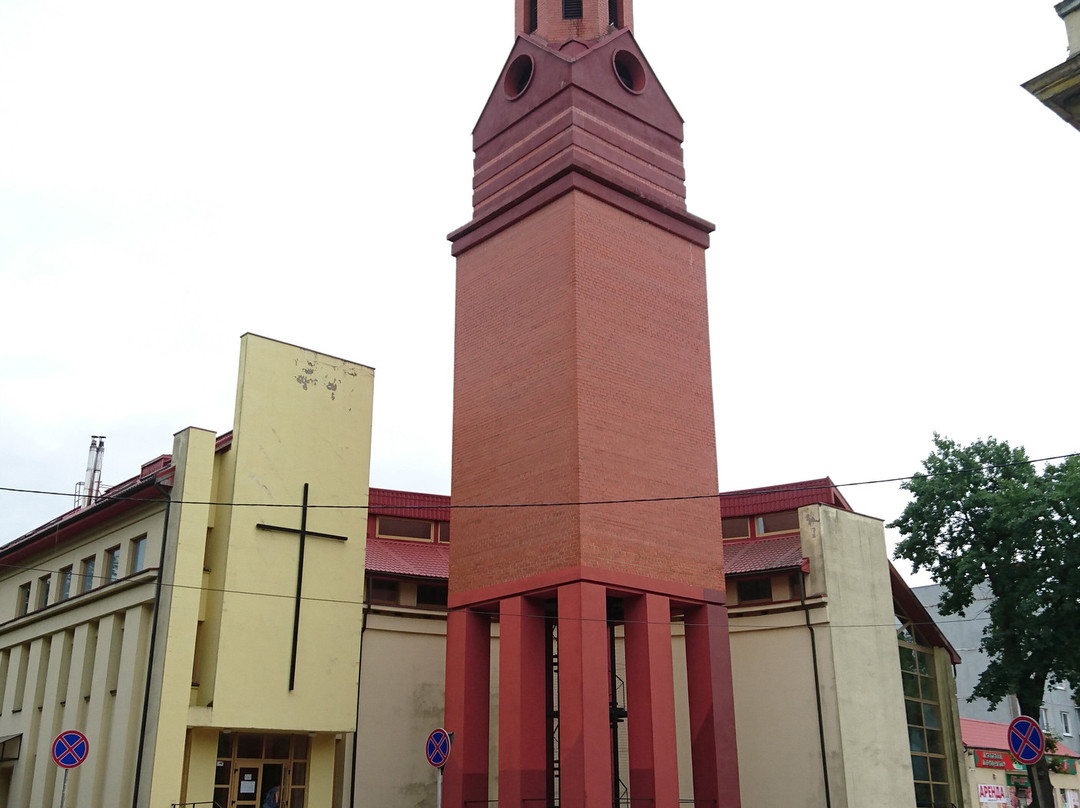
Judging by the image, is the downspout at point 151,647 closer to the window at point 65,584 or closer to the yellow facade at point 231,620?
the yellow facade at point 231,620

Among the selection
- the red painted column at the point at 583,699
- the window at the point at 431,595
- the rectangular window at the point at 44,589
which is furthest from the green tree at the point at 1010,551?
the rectangular window at the point at 44,589

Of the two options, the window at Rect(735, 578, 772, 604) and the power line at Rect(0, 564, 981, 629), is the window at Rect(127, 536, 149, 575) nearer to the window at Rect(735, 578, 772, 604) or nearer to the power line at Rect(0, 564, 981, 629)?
the power line at Rect(0, 564, 981, 629)

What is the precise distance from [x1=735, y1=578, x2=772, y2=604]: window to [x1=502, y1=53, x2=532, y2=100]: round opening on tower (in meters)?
15.5

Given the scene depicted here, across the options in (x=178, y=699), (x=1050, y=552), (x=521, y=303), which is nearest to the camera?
(x=178, y=699)

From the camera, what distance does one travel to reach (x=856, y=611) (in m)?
32.6

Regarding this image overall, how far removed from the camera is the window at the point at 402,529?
34.6 m

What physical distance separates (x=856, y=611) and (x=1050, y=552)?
615cm

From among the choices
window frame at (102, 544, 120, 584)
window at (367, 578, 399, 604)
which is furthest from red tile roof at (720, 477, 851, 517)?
window frame at (102, 544, 120, 584)

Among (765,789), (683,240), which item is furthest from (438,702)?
(683,240)

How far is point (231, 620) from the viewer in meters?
25.3

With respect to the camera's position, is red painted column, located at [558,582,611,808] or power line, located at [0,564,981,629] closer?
red painted column, located at [558,582,611,808]

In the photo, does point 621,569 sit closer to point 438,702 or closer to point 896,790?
point 438,702

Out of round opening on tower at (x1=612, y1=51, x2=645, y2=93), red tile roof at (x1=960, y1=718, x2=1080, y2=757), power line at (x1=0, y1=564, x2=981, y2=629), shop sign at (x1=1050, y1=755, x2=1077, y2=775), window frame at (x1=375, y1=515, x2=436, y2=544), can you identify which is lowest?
shop sign at (x1=1050, y1=755, x2=1077, y2=775)

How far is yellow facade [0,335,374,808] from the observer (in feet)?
80.7
